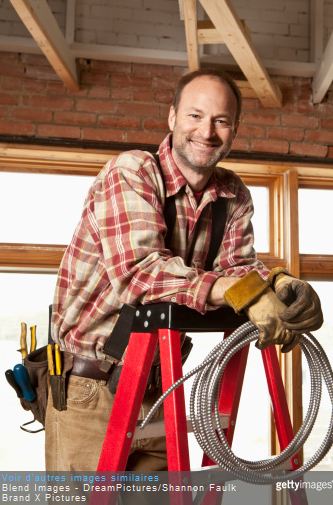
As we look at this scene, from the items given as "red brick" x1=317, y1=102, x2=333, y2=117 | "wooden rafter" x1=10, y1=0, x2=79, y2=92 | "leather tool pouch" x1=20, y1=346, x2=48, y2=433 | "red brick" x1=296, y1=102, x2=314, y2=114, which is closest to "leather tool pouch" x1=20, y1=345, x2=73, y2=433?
"leather tool pouch" x1=20, y1=346, x2=48, y2=433

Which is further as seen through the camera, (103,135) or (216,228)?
(103,135)

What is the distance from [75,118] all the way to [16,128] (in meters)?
0.37

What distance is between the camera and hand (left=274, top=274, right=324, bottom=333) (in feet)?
3.78

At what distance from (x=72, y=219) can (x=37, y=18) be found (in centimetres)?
124

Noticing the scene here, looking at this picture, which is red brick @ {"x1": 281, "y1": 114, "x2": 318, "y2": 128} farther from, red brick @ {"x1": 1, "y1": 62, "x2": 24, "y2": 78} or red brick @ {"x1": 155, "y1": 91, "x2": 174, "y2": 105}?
red brick @ {"x1": 1, "y1": 62, "x2": 24, "y2": 78}

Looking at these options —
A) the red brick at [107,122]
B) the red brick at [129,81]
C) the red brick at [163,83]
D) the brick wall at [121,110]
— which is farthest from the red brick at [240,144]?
the red brick at [107,122]

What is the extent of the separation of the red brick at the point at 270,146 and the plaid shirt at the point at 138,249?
1.77 m

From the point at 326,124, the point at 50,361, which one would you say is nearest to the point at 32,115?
the point at 326,124

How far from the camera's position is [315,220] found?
370 cm

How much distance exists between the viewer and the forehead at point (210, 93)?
5.49 feet

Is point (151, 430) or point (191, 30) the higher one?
point (191, 30)

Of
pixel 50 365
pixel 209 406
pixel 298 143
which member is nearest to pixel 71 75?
pixel 298 143

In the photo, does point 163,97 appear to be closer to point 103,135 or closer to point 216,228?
point 103,135

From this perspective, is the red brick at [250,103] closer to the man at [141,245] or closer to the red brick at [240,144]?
the red brick at [240,144]
